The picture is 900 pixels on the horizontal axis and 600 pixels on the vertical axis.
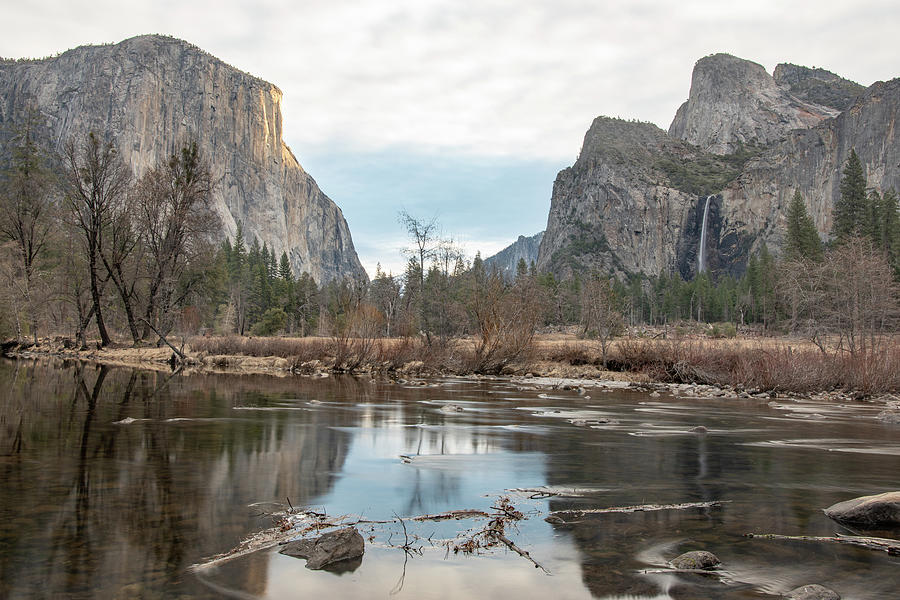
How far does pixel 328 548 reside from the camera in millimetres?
4535

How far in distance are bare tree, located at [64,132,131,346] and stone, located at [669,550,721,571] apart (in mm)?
35911

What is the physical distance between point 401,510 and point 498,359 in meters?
23.9

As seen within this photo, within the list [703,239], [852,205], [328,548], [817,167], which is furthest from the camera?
[703,239]

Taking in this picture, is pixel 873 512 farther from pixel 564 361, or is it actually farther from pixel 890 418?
pixel 564 361

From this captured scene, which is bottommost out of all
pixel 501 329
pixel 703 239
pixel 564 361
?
pixel 564 361

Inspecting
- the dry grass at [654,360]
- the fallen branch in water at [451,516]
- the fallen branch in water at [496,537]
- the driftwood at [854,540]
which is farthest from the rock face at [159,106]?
the driftwood at [854,540]

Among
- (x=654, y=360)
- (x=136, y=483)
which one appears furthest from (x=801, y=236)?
(x=136, y=483)

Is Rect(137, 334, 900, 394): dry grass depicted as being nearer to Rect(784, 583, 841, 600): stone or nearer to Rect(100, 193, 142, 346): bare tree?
Rect(100, 193, 142, 346): bare tree

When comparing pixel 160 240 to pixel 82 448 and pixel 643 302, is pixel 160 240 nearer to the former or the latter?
pixel 82 448

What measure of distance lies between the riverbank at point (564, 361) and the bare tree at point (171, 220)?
3.09m

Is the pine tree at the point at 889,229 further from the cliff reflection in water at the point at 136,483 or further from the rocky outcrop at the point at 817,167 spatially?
the cliff reflection in water at the point at 136,483

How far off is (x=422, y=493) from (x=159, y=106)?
642 ft

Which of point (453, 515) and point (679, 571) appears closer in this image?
point (679, 571)

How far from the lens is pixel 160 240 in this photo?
35688mm
